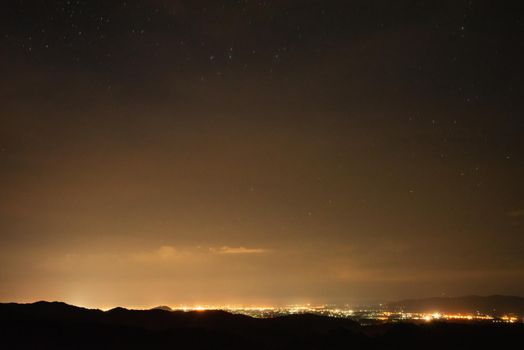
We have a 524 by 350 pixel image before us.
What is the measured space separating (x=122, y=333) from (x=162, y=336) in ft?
14.3

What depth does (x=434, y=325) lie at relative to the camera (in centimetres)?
7106

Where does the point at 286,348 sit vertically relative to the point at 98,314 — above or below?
below

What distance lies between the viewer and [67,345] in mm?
51750

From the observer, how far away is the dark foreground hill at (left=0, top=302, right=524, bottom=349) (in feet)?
175

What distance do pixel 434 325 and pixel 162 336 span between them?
37.2 meters

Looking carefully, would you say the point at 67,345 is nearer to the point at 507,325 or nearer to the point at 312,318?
the point at 312,318

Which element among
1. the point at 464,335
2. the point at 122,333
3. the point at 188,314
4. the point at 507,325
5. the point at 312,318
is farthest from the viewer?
the point at 312,318

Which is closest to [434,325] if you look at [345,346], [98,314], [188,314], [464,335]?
[464,335]

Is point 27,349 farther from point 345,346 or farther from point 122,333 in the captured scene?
point 345,346

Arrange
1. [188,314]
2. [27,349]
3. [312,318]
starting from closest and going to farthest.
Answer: [27,349] < [188,314] < [312,318]

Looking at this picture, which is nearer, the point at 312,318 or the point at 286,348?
the point at 286,348

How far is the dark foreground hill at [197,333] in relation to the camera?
175 feet

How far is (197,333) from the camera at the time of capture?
60.4 metres

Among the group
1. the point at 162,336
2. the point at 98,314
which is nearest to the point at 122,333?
the point at 162,336
